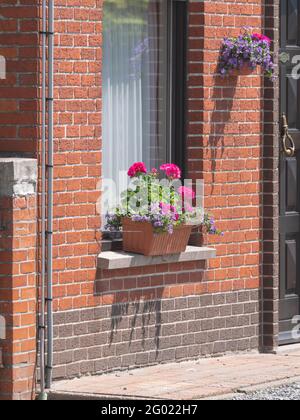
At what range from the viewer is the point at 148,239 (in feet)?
35.9

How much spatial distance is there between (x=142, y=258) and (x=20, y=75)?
1.71m

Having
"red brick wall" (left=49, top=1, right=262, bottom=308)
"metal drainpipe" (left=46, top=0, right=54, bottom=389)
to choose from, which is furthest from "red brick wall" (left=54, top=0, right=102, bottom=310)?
"metal drainpipe" (left=46, top=0, right=54, bottom=389)

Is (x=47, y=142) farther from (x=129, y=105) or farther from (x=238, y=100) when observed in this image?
(x=238, y=100)

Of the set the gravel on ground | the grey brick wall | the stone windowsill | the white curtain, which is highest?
the white curtain

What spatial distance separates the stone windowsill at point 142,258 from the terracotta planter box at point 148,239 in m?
0.06

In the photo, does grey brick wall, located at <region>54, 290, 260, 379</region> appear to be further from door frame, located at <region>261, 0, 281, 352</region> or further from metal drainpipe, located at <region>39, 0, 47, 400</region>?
metal drainpipe, located at <region>39, 0, 47, 400</region>

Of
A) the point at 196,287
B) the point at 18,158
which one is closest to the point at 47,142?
the point at 18,158

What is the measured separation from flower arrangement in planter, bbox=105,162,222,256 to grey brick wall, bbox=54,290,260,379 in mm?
463

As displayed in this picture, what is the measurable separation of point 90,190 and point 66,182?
0.91 feet

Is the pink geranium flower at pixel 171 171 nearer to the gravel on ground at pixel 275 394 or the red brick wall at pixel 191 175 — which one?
the red brick wall at pixel 191 175

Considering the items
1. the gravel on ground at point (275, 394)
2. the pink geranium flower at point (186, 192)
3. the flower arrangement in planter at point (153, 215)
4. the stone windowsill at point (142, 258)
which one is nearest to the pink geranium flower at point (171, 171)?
the flower arrangement in planter at point (153, 215)

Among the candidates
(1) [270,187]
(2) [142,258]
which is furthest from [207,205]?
(2) [142,258]

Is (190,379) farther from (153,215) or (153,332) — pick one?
(153,215)

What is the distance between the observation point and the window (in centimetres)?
1126
